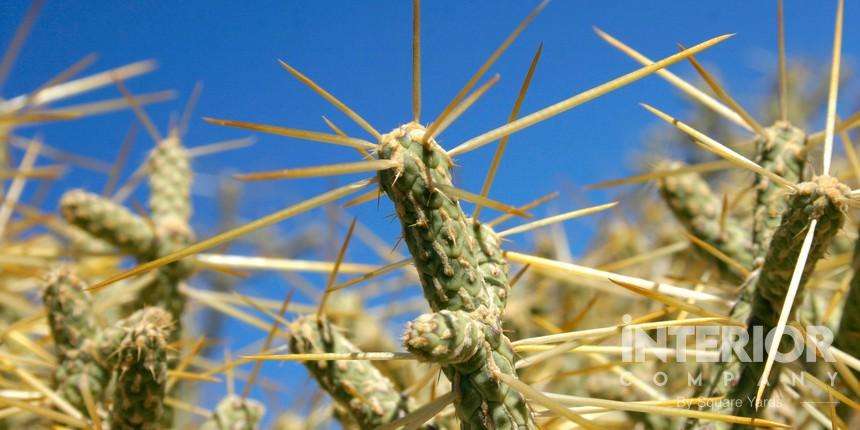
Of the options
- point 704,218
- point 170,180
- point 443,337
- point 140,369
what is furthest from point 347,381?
point 170,180

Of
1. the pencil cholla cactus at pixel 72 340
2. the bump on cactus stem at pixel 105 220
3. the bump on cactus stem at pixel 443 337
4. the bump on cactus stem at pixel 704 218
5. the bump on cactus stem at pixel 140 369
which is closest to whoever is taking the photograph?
the bump on cactus stem at pixel 443 337

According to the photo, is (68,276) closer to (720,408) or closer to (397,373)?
(397,373)

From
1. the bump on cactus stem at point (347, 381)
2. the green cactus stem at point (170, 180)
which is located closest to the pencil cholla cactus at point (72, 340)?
the bump on cactus stem at point (347, 381)

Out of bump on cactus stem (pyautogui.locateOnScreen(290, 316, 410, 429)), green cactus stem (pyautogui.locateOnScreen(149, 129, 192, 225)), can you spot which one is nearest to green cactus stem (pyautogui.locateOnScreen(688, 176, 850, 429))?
bump on cactus stem (pyautogui.locateOnScreen(290, 316, 410, 429))

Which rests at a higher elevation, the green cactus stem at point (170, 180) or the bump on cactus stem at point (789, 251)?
the green cactus stem at point (170, 180)

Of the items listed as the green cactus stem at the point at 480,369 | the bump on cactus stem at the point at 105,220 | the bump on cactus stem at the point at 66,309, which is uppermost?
the bump on cactus stem at the point at 105,220

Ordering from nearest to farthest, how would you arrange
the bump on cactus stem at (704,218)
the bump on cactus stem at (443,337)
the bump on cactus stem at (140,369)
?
the bump on cactus stem at (443,337), the bump on cactus stem at (140,369), the bump on cactus stem at (704,218)

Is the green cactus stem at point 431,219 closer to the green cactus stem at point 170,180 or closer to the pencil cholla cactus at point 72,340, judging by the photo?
the pencil cholla cactus at point 72,340
